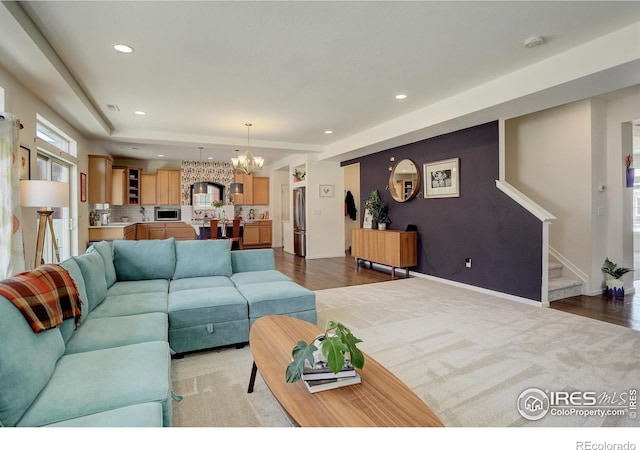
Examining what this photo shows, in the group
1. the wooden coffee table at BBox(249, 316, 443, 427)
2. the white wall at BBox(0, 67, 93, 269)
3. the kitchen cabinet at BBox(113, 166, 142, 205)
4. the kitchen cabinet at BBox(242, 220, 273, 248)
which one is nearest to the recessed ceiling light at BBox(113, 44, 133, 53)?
the white wall at BBox(0, 67, 93, 269)

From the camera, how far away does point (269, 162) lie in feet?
32.5

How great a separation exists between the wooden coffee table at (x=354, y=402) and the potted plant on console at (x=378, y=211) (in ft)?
15.6

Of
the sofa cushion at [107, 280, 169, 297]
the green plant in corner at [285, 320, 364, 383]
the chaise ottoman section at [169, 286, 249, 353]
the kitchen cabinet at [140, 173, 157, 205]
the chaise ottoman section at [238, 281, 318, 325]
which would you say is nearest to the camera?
the green plant in corner at [285, 320, 364, 383]

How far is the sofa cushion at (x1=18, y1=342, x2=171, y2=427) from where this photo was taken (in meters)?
1.20

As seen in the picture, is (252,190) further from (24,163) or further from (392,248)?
(24,163)

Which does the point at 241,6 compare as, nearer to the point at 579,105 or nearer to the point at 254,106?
the point at 254,106

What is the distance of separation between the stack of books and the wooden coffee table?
20mm

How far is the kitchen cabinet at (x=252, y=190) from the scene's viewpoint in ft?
32.6

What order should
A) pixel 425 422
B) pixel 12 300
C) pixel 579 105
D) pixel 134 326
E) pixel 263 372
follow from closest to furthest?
pixel 425 422 → pixel 12 300 → pixel 263 372 → pixel 134 326 → pixel 579 105

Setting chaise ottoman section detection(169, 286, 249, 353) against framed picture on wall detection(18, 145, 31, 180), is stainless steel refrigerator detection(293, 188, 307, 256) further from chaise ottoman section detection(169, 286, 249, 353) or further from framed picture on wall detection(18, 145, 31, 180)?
framed picture on wall detection(18, 145, 31, 180)

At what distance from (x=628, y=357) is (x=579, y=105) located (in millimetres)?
3532

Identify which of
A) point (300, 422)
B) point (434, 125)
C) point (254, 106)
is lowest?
point (300, 422)

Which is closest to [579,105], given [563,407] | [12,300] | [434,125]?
[434,125]

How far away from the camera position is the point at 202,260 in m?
3.49
